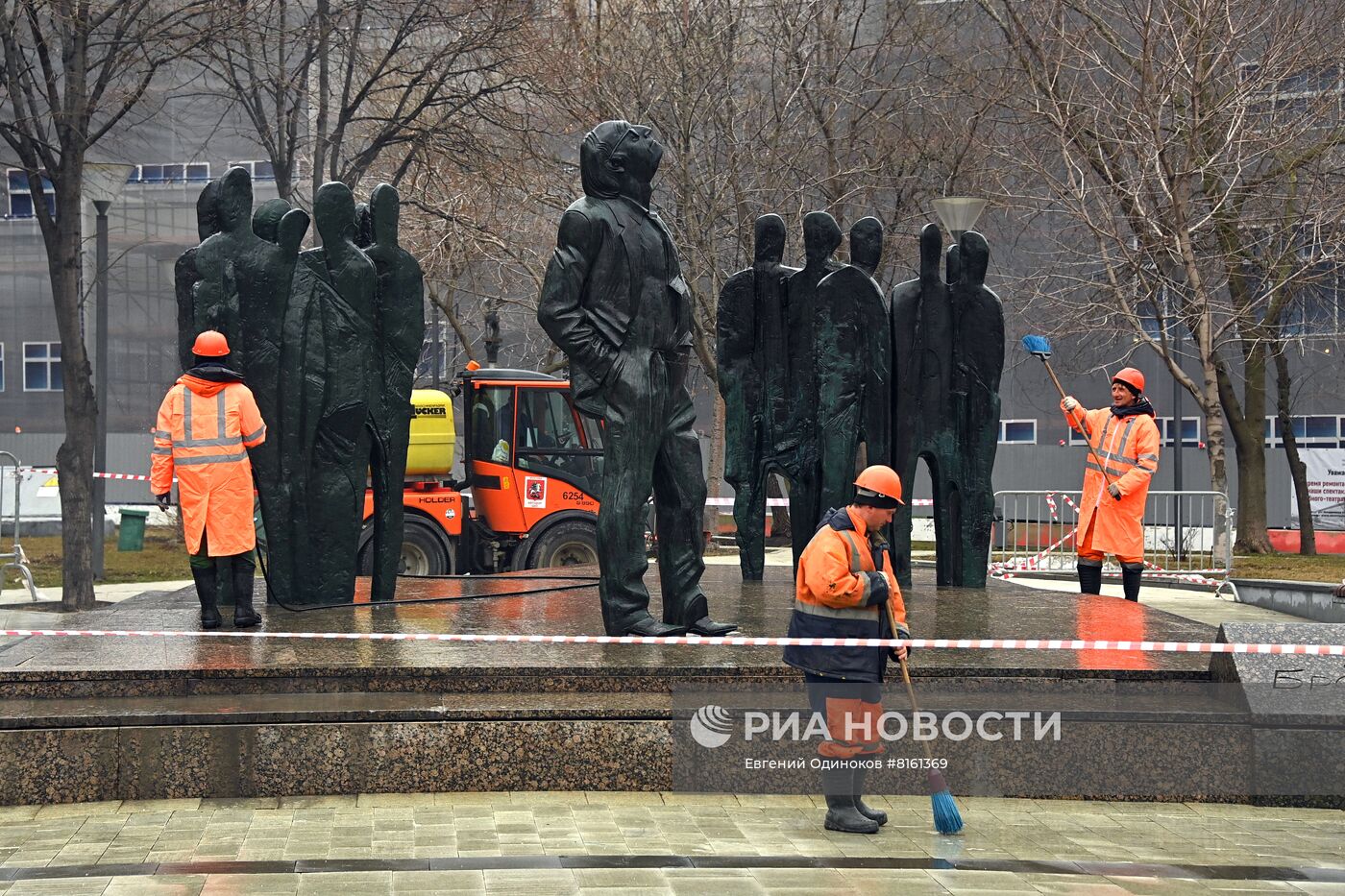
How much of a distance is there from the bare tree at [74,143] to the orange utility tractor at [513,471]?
129 inches

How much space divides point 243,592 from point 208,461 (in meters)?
0.78

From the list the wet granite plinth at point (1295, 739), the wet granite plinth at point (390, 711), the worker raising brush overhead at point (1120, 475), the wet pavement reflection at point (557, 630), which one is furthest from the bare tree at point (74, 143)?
the wet granite plinth at point (1295, 739)

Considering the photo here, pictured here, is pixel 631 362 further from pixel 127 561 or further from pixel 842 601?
pixel 127 561

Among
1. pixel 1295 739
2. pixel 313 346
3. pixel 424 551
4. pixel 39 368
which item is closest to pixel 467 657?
pixel 313 346

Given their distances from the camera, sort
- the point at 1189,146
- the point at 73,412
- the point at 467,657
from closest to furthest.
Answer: the point at 467,657, the point at 73,412, the point at 1189,146

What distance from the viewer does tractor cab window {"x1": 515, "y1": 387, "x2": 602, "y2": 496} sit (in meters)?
18.0

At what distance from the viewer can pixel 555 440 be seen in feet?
59.7

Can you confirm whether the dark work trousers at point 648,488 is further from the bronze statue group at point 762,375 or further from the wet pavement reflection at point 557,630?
the wet pavement reflection at point 557,630

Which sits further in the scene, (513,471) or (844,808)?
(513,471)

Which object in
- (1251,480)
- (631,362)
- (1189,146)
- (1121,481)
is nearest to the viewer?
(631,362)

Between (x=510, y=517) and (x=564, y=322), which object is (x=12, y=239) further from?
(x=564, y=322)

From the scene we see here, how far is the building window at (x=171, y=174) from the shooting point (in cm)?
3803

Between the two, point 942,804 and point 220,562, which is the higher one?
point 220,562

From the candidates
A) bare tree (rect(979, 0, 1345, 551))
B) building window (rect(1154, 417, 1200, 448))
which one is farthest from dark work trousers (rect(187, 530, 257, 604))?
building window (rect(1154, 417, 1200, 448))
